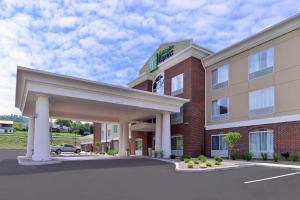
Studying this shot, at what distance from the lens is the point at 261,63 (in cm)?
2559

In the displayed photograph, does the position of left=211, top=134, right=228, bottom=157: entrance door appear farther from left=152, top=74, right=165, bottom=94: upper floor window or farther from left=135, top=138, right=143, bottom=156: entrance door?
left=135, top=138, right=143, bottom=156: entrance door

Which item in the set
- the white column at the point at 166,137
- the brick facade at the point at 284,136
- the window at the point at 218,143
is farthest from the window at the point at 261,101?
the white column at the point at 166,137

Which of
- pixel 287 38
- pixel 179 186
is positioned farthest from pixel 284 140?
pixel 179 186

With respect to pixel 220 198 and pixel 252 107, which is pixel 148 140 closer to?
pixel 252 107

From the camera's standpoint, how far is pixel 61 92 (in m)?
22.5

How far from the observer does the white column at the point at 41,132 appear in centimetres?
2144

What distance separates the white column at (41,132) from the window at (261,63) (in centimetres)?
1598

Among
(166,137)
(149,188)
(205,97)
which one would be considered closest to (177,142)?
(166,137)

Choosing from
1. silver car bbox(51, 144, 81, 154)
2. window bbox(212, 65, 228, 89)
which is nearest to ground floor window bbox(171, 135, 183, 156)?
window bbox(212, 65, 228, 89)

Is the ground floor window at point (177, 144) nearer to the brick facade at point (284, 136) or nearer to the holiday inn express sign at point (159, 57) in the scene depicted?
the brick facade at point (284, 136)

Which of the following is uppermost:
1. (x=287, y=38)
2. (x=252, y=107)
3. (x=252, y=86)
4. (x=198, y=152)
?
(x=287, y=38)

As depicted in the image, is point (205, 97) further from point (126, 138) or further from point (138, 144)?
point (138, 144)

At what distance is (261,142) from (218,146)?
5.23m

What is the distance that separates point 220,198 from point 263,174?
6328 mm
